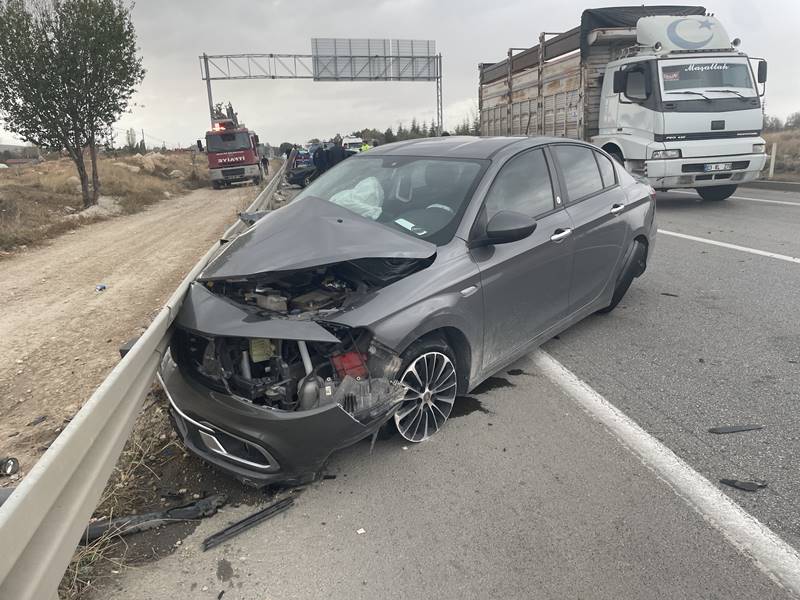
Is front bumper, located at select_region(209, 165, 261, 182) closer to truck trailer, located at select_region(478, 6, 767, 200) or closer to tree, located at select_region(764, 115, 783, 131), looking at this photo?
truck trailer, located at select_region(478, 6, 767, 200)

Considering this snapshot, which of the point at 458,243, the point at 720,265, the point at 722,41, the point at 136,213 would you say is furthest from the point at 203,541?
the point at 136,213

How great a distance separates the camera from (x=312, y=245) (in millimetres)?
3160

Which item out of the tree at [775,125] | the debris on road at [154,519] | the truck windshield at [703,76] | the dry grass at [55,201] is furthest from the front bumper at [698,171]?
the tree at [775,125]

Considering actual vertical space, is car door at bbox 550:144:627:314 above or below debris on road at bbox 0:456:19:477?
above

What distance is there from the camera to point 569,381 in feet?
13.1

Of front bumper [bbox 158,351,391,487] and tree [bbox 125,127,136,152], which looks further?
tree [bbox 125,127,136,152]

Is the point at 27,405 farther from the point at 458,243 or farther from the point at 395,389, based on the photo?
the point at 458,243

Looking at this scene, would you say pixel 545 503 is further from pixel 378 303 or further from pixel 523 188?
pixel 523 188

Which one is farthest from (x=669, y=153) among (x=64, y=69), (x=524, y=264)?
(x=64, y=69)

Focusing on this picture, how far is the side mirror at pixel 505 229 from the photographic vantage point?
3391mm

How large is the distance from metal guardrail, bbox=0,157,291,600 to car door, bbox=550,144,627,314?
3190 mm

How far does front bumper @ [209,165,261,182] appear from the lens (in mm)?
25953

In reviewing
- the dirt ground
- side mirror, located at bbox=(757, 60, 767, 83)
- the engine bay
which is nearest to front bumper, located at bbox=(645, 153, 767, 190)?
side mirror, located at bbox=(757, 60, 767, 83)

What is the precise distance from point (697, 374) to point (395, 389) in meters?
2.42
